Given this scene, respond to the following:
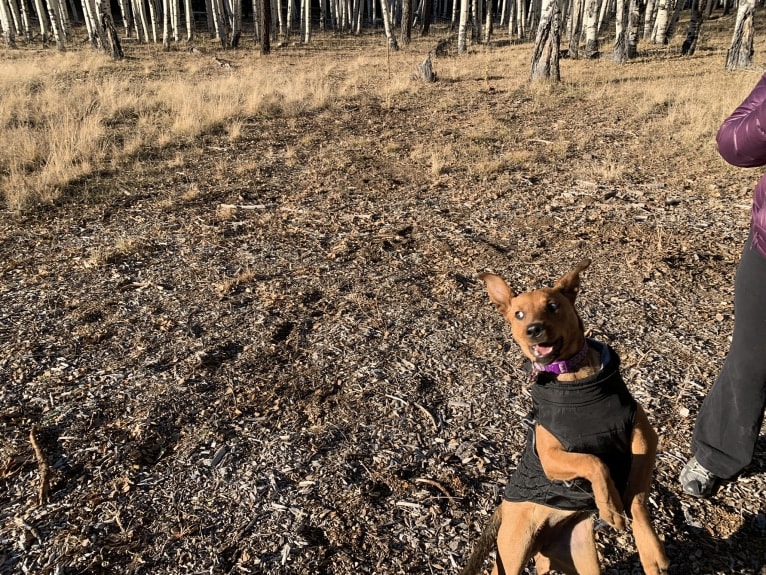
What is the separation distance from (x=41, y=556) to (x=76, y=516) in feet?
0.75

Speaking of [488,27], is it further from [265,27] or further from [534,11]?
[265,27]

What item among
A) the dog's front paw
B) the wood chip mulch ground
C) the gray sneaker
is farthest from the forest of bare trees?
the dog's front paw

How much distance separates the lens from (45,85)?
13008 millimetres

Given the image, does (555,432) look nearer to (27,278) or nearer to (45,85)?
(27,278)

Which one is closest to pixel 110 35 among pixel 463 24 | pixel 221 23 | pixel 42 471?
pixel 221 23

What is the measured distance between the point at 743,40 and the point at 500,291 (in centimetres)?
1522

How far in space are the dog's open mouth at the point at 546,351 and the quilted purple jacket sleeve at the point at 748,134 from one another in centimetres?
102

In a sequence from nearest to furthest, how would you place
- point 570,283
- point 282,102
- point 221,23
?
point 570,283 < point 282,102 < point 221,23

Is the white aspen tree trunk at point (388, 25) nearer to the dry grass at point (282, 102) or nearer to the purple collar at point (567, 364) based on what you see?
the dry grass at point (282, 102)

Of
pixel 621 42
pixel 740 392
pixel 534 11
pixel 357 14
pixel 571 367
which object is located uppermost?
pixel 534 11

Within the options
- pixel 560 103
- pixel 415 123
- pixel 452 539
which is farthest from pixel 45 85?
pixel 452 539

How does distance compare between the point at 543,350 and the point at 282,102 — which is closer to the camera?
the point at 543,350

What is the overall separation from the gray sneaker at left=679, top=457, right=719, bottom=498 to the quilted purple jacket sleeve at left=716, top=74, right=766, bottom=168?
1.47 meters

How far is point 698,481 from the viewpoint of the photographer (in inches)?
108
